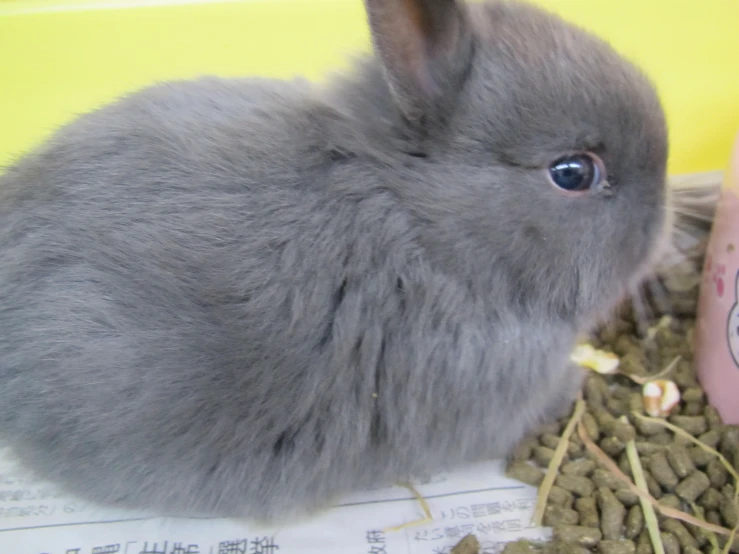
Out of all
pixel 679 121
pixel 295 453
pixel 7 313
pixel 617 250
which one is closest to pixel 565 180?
pixel 617 250

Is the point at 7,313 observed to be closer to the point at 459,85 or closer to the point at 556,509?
the point at 459,85

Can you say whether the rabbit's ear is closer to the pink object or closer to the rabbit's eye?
the rabbit's eye

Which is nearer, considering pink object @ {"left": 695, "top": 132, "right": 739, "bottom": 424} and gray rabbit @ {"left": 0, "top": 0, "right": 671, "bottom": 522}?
gray rabbit @ {"left": 0, "top": 0, "right": 671, "bottom": 522}

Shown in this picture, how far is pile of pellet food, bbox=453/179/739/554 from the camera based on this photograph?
1.15 metres

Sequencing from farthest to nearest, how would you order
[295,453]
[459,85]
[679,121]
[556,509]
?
[679,121], [556,509], [295,453], [459,85]

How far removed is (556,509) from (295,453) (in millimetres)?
464

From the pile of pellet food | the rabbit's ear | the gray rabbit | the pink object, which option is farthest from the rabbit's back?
the pink object

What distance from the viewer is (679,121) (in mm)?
1688

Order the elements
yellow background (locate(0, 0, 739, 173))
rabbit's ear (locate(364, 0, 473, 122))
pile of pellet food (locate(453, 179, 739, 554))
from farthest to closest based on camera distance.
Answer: yellow background (locate(0, 0, 739, 173)) < pile of pellet food (locate(453, 179, 739, 554)) < rabbit's ear (locate(364, 0, 473, 122))

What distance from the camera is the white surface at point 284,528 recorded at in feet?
3.84

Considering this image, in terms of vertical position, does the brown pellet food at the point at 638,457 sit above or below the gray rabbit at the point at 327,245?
below

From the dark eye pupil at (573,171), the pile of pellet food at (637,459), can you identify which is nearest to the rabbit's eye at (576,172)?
the dark eye pupil at (573,171)

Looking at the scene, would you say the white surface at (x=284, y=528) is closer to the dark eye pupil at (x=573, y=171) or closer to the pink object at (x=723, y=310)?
the pink object at (x=723, y=310)

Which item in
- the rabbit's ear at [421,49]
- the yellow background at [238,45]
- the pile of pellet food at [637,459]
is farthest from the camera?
the yellow background at [238,45]
